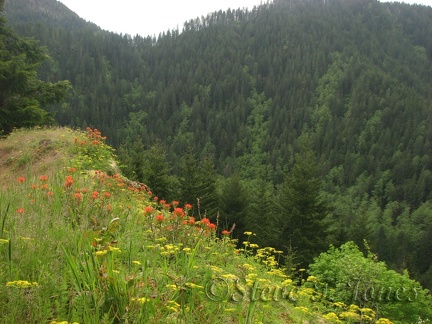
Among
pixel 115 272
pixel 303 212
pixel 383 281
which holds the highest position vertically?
pixel 115 272

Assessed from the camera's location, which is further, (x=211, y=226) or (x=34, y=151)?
(x=34, y=151)

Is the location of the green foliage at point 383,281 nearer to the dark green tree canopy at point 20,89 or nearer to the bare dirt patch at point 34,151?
the bare dirt patch at point 34,151

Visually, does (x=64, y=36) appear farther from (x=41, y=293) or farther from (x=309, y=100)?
(x=41, y=293)

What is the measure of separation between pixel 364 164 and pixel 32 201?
139 meters

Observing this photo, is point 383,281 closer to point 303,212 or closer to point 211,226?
point 211,226

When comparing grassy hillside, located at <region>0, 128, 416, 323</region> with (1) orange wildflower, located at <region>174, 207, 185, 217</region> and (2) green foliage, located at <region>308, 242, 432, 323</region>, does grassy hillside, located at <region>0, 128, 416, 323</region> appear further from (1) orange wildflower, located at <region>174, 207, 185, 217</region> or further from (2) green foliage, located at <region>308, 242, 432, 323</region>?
Answer: (2) green foliage, located at <region>308, 242, 432, 323</region>

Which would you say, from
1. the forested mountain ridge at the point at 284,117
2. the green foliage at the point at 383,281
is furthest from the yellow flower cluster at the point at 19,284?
the forested mountain ridge at the point at 284,117

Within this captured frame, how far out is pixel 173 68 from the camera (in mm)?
193625

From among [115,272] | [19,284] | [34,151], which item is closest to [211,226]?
[115,272]

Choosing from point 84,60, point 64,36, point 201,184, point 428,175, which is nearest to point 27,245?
point 201,184

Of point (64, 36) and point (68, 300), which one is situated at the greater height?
point (64, 36)

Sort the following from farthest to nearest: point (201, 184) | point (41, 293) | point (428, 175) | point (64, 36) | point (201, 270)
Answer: point (64, 36)
point (428, 175)
point (201, 184)
point (201, 270)
point (41, 293)

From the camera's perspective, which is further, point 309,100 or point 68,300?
point 309,100

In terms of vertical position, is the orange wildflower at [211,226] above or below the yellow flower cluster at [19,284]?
below
